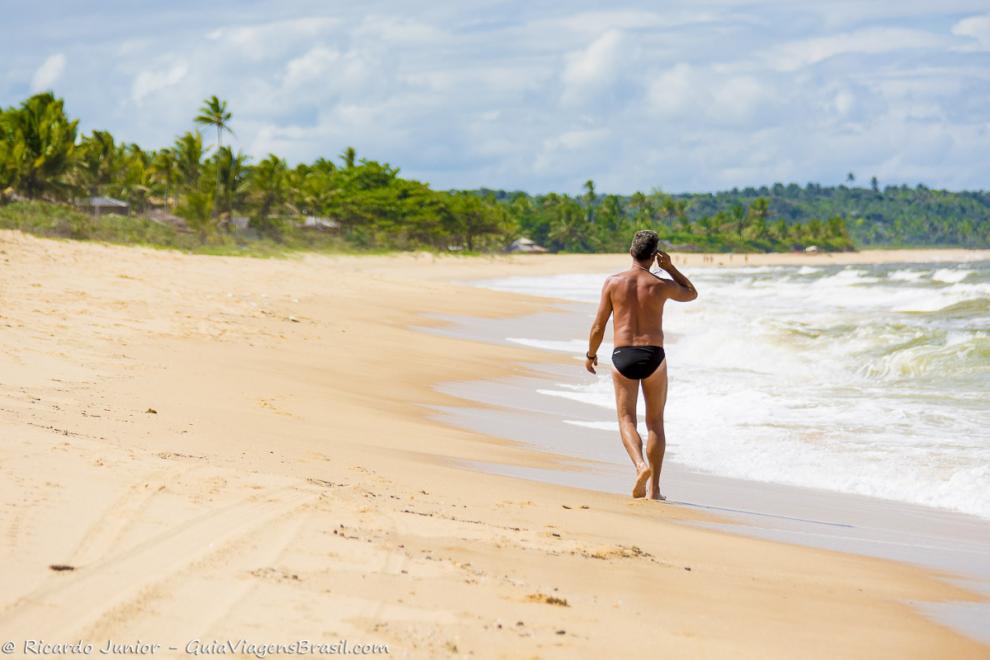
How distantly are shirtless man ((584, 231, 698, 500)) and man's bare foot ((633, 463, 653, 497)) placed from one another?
0.05 m

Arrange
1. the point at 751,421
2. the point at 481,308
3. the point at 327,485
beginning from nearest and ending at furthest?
the point at 327,485 < the point at 751,421 < the point at 481,308

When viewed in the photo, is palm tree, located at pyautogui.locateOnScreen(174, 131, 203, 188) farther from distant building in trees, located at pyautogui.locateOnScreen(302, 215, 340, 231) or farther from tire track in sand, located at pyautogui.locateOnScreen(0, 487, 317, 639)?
tire track in sand, located at pyautogui.locateOnScreen(0, 487, 317, 639)

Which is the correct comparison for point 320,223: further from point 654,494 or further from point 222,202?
point 654,494

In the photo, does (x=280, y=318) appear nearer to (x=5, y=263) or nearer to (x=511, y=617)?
(x=5, y=263)

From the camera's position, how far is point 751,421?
10430 mm

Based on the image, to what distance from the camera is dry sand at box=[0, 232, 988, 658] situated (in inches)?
128

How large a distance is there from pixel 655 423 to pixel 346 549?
10.2ft

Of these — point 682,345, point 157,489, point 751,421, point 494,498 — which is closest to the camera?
point 157,489

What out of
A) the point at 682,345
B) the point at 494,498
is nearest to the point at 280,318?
the point at 682,345

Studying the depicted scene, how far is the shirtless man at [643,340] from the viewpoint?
6664 millimetres

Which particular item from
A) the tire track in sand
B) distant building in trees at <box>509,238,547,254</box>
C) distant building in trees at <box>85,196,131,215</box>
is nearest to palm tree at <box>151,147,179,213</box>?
distant building in trees at <box>85,196,131,215</box>

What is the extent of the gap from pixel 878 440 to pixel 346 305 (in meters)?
15.1

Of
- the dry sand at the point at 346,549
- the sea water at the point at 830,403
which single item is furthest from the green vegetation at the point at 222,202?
the dry sand at the point at 346,549

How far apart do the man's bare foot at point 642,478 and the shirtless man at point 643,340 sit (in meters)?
0.05
